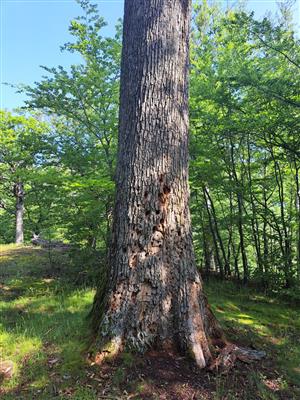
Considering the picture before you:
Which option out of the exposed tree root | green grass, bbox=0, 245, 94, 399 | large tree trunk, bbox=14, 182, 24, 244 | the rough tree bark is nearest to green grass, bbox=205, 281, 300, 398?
the exposed tree root

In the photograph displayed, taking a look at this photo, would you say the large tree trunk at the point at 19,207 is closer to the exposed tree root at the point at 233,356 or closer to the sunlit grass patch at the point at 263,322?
the sunlit grass patch at the point at 263,322

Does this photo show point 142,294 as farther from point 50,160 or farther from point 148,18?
point 50,160

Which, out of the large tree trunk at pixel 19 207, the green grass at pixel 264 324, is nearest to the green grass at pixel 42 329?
the green grass at pixel 264 324

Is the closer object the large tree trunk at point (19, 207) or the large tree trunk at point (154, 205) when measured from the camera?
the large tree trunk at point (154, 205)

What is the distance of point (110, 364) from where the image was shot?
2420 millimetres

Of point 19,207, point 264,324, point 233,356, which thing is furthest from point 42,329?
point 19,207

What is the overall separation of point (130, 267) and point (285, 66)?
551cm

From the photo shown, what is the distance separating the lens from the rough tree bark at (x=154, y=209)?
8.46 ft

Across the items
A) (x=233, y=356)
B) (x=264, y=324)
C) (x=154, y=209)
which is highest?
(x=154, y=209)

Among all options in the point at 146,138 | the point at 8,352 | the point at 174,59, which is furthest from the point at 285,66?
the point at 8,352

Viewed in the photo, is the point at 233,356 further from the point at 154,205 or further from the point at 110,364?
the point at 154,205

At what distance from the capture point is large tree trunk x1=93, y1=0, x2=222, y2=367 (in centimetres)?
258

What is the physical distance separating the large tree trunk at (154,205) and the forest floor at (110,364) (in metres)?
0.21

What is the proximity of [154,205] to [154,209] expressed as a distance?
38mm
